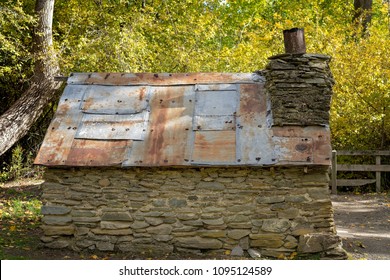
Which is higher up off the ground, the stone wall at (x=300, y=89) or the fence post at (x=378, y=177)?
the stone wall at (x=300, y=89)

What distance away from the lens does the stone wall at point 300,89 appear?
8070mm

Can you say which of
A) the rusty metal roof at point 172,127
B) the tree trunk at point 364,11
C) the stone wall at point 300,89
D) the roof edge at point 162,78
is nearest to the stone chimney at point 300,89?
the stone wall at point 300,89

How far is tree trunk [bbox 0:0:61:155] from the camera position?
13409 mm

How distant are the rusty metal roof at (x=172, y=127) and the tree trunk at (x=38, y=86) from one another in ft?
14.8

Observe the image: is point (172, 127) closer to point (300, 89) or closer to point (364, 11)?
point (300, 89)

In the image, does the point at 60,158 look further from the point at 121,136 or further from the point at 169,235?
the point at 169,235

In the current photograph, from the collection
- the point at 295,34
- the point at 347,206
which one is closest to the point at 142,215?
the point at 295,34

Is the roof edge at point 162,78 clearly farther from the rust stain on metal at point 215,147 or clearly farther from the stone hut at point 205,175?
the rust stain on metal at point 215,147

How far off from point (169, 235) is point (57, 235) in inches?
64.0

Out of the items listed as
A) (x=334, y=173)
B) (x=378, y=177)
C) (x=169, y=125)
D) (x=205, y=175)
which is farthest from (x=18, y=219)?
(x=378, y=177)

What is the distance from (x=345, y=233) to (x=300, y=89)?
2.90 metres

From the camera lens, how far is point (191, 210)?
313 inches

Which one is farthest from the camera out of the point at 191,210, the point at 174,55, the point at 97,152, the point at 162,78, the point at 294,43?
the point at 174,55

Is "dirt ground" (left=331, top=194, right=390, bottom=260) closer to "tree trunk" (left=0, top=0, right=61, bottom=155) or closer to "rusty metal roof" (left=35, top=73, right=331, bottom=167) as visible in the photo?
"rusty metal roof" (left=35, top=73, right=331, bottom=167)
